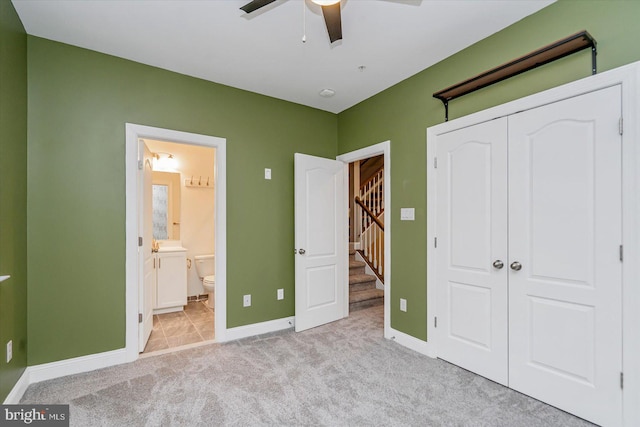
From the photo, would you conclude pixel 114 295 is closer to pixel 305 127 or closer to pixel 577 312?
pixel 305 127

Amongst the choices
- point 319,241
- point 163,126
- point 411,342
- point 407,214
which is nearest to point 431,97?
point 407,214

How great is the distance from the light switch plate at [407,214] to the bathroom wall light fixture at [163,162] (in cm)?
357

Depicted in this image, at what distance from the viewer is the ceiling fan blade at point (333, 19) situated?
166 centimetres

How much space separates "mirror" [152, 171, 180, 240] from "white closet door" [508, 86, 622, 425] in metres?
4.41

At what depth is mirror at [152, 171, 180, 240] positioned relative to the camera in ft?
15.0

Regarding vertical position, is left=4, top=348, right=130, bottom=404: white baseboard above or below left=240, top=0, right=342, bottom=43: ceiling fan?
below

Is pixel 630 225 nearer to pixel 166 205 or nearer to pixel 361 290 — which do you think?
pixel 361 290

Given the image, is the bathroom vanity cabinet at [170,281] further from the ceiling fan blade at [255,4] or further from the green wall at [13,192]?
the ceiling fan blade at [255,4]

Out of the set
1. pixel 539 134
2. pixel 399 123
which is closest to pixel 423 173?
pixel 399 123

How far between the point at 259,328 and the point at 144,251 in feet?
4.79

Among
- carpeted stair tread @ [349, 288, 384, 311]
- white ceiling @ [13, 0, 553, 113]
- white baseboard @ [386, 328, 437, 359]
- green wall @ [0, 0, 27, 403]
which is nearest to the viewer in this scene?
green wall @ [0, 0, 27, 403]

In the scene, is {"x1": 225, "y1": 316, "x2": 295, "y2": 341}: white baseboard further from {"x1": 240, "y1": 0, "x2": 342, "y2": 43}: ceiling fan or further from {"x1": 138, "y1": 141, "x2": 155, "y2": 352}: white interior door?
{"x1": 240, "y1": 0, "x2": 342, "y2": 43}: ceiling fan

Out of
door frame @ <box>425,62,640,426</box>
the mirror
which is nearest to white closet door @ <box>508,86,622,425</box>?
door frame @ <box>425,62,640,426</box>

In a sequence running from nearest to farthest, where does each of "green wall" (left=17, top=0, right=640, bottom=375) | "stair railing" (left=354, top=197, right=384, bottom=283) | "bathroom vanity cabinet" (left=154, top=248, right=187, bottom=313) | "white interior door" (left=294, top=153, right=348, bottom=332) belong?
1. "green wall" (left=17, top=0, right=640, bottom=375)
2. "white interior door" (left=294, top=153, right=348, bottom=332)
3. "bathroom vanity cabinet" (left=154, top=248, right=187, bottom=313)
4. "stair railing" (left=354, top=197, right=384, bottom=283)
